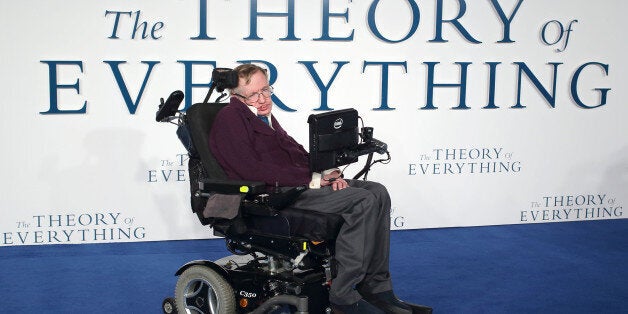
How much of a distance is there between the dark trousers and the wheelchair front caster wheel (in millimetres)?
769

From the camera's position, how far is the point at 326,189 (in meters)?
3.52

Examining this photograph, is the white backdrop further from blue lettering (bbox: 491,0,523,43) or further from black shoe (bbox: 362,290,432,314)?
black shoe (bbox: 362,290,432,314)

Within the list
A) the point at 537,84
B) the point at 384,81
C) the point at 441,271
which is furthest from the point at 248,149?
the point at 537,84

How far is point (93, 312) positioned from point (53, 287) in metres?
0.50

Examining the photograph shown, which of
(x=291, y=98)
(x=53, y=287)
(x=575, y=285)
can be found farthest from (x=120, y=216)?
(x=575, y=285)

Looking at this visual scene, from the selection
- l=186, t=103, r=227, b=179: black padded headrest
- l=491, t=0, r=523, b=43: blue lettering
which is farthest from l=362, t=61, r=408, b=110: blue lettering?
l=186, t=103, r=227, b=179: black padded headrest

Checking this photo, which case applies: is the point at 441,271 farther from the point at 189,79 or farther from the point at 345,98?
the point at 189,79

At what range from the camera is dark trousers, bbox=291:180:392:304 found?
10.9 ft

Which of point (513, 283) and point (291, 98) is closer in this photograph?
point (513, 283)

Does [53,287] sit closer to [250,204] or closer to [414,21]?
[250,204]

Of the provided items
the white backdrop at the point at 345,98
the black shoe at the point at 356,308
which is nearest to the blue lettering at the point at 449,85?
the white backdrop at the point at 345,98

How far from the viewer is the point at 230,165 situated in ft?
11.4

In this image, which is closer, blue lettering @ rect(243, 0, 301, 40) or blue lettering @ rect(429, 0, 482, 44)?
blue lettering @ rect(243, 0, 301, 40)

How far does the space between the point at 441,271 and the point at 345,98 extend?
1.37m
